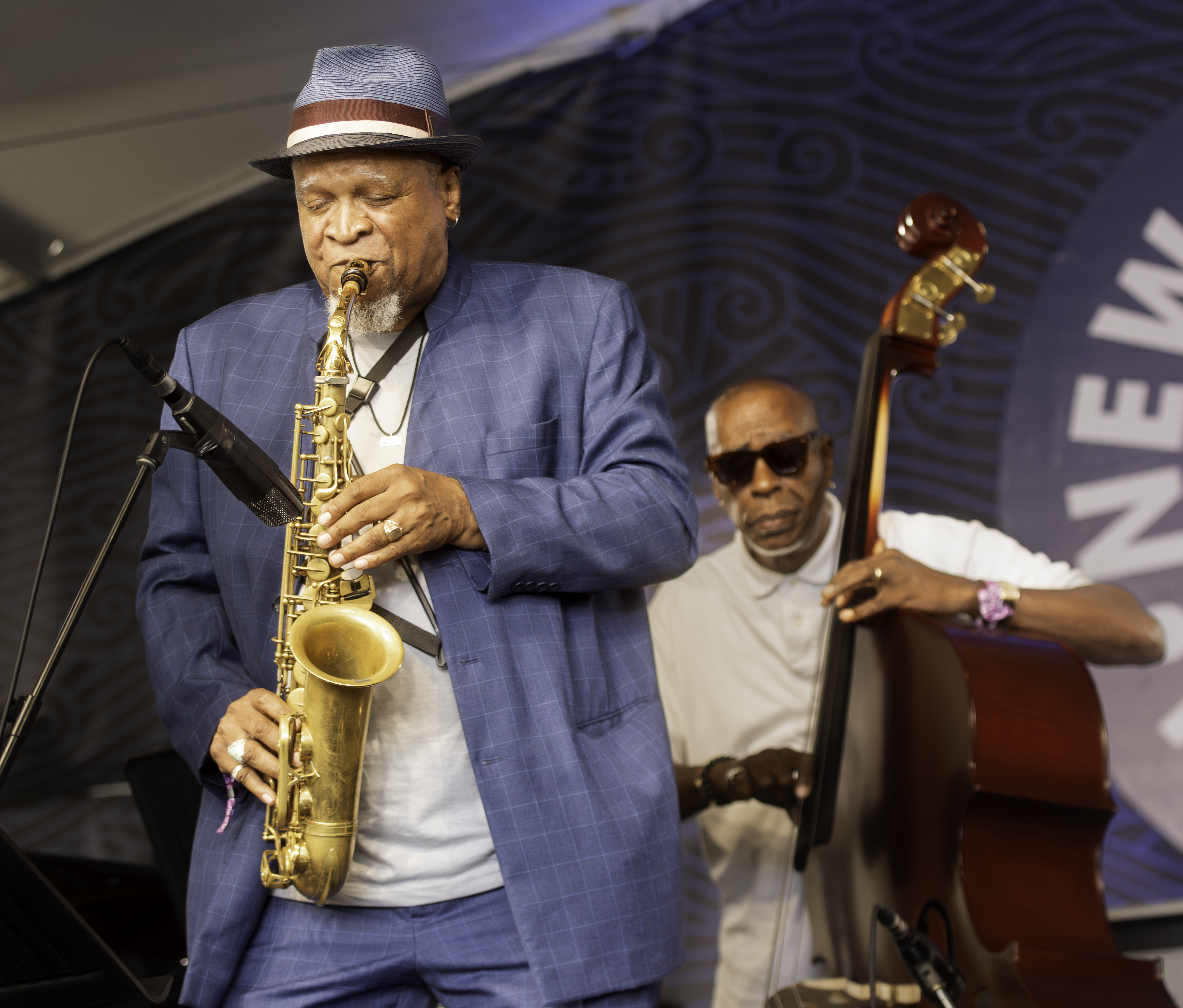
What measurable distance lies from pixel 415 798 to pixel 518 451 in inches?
20.2

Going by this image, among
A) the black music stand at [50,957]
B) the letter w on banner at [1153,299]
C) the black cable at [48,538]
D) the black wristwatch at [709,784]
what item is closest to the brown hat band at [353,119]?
the black cable at [48,538]

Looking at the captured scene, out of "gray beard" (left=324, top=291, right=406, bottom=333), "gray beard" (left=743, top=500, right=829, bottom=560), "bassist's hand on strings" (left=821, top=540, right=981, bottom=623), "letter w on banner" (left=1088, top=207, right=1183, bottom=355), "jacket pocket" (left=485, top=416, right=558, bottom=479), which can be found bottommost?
"bassist's hand on strings" (left=821, top=540, right=981, bottom=623)

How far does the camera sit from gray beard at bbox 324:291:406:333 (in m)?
1.70

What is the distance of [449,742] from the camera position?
5.21 feet

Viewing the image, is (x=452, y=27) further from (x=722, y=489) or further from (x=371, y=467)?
(x=371, y=467)

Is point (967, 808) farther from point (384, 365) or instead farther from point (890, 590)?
point (384, 365)

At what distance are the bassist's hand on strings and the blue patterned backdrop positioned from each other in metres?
1.15

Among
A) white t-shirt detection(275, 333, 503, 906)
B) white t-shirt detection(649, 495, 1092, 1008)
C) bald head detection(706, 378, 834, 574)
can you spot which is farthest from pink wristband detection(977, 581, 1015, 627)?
white t-shirt detection(275, 333, 503, 906)

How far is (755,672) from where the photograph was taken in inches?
125

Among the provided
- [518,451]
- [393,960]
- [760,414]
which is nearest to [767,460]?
[760,414]

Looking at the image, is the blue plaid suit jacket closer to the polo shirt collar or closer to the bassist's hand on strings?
the bassist's hand on strings

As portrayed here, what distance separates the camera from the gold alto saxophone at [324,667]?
1.51m

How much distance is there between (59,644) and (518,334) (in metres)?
0.79

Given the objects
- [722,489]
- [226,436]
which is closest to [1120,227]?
[722,489]
